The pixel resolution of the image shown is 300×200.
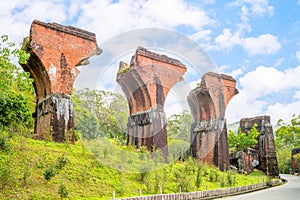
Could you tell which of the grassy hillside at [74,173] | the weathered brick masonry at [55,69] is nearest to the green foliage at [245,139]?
the grassy hillside at [74,173]

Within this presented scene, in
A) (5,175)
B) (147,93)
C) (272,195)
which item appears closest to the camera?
(5,175)

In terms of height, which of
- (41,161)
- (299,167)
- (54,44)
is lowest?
(299,167)

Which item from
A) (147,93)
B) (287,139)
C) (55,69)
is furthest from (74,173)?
(287,139)

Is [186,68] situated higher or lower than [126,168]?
higher

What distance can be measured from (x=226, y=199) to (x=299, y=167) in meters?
24.1

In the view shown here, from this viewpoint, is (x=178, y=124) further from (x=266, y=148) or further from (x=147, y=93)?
(x=147, y=93)

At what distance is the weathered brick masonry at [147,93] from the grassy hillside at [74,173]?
549 centimetres

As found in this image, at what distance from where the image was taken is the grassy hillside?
8.23m

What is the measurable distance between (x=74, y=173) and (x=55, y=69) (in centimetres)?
705

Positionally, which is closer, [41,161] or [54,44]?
[41,161]

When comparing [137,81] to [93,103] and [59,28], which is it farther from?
[93,103]

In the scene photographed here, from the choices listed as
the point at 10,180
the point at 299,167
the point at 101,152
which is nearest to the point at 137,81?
the point at 101,152

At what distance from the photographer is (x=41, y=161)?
33.7 ft

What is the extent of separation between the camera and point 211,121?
2253 centimetres
